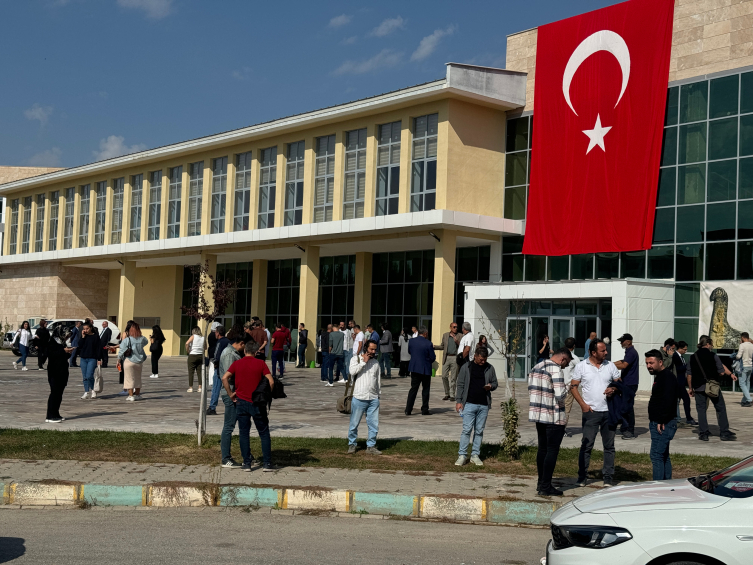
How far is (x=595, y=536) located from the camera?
17.1 ft

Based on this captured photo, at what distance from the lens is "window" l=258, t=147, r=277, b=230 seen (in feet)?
126

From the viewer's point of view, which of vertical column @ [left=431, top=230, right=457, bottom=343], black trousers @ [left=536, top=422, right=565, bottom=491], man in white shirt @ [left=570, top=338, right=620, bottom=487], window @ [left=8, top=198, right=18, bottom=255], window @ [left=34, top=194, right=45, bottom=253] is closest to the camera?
black trousers @ [left=536, top=422, right=565, bottom=491]

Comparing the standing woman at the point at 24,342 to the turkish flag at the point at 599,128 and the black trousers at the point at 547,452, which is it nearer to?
the turkish flag at the point at 599,128

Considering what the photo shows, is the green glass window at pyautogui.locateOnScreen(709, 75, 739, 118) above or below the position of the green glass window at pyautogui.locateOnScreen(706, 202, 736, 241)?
above

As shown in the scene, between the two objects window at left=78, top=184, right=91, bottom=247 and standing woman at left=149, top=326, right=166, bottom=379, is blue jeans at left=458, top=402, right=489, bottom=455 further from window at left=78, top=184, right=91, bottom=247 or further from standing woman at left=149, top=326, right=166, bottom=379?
window at left=78, top=184, right=91, bottom=247

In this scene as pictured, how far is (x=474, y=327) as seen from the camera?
30438mm

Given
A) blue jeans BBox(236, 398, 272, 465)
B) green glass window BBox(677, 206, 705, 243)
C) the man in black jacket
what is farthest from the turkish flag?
blue jeans BBox(236, 398, 272, 465)

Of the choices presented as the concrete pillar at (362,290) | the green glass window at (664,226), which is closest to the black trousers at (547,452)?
the green glass window at (664,226)

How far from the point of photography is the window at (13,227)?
54.9 m

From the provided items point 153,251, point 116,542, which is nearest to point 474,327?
point 153,251

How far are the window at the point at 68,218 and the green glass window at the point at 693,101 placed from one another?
1411 inches

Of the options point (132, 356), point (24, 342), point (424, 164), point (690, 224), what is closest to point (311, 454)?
point (132, 356)

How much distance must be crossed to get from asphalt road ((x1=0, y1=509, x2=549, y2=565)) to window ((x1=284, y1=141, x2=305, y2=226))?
28.6 m

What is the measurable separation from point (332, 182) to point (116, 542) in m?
29.1
